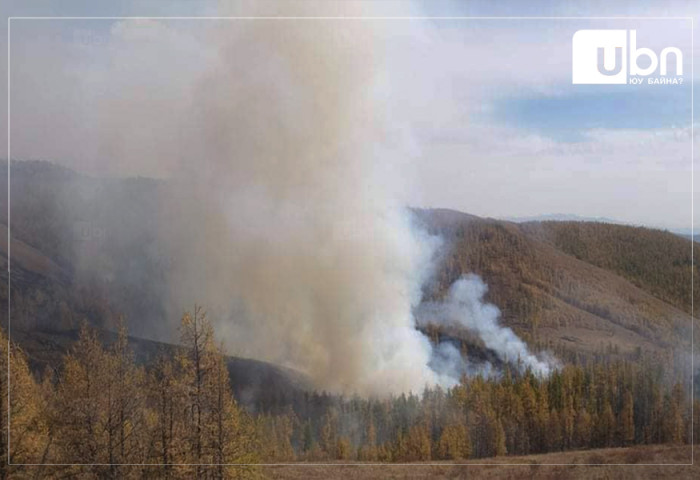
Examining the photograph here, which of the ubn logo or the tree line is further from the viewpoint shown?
the tree line

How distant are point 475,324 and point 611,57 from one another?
2.43m

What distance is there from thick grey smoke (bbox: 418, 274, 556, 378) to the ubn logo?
1902 mm

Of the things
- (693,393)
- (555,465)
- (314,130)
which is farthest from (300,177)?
(693,393)

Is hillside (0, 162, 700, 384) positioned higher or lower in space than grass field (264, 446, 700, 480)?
higher

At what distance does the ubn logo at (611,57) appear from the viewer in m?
5.53

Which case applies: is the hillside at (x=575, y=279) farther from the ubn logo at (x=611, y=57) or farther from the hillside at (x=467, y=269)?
the ubn logo at (x=611, y=57)

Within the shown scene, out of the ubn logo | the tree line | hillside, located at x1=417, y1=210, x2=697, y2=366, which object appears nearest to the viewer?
the ubn logo

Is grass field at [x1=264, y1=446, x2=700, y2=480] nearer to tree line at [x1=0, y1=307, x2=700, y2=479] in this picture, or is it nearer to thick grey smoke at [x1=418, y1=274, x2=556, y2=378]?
tree line at [x1=0, y1=307, x2=700, y2=479]

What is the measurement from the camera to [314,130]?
19.7ft

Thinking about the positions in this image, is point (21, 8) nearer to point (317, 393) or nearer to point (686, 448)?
point (317, 393)

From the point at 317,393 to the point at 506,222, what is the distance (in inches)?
85.3

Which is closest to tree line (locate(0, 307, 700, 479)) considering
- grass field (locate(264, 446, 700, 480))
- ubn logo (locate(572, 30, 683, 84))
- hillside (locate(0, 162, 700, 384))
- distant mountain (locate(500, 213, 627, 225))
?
grass field (locate(264, 446, 700, 480))

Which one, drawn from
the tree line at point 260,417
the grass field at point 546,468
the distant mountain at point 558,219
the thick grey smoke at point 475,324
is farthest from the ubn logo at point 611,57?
the grass field at point 546,468

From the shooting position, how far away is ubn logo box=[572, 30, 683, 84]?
18.1 ft
